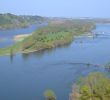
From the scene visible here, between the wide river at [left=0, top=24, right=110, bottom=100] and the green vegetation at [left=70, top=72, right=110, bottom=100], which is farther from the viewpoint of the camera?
the wide river at [left=0, top=24, right=110, bottom=100]

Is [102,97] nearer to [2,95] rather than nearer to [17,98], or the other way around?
[17,98]

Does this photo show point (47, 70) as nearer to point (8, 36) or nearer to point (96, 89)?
point (96, 89)

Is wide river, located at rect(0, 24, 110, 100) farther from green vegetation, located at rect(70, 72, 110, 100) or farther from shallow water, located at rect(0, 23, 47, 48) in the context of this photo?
shallow water, located at rect(0, 23, 47, 48)

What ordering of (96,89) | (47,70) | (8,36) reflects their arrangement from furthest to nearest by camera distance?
1. (8,36)
2. (47,70)
3. (96,89)

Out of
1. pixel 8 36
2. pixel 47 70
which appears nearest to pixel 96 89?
pixel 47 70

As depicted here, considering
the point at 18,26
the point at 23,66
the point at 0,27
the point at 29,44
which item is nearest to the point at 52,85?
the point at 23,66

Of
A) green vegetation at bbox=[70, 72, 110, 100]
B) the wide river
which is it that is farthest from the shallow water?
green vegetation at bbox=[70, 72, 110, 100]

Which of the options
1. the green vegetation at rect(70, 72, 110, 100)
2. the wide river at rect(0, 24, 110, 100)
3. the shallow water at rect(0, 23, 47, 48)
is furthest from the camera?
the shallow water at rect(0, 23, 47, 48)

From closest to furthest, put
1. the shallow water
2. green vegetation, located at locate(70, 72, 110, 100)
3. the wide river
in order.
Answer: green vegetation, located at locate(70, 72, 110, 100) → the wide river → the shallow water
